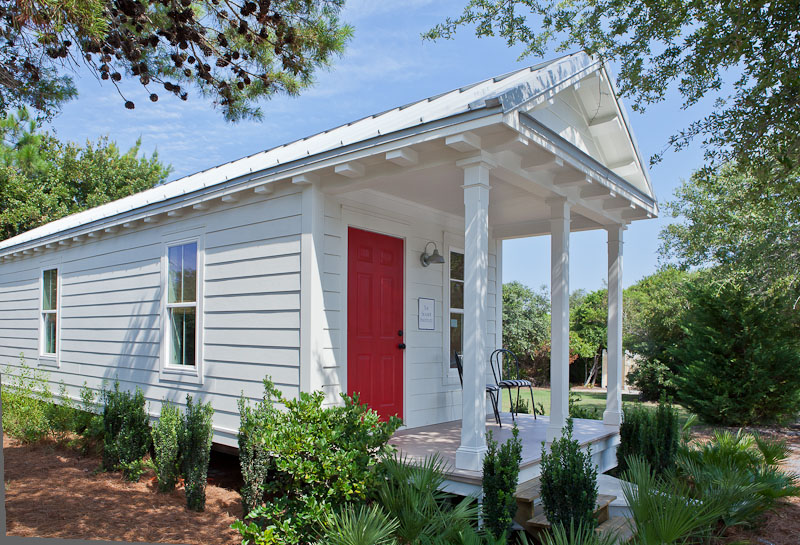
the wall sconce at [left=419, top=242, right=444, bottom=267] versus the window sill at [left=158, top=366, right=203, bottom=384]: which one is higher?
the wall sconce at [left=419, top=242, right=444, bottom=267]

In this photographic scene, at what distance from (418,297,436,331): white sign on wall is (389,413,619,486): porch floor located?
3.61 ft

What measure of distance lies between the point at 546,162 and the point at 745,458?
10.5ft

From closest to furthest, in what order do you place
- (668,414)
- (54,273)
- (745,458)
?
(745,458), (668,414), (54,273)

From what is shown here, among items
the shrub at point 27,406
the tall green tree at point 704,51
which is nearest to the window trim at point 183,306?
the shrub at point 27,406

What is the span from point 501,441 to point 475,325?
1734mm

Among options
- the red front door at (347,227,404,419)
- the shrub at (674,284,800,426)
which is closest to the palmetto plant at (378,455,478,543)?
the red front door at (347,227,404,419)

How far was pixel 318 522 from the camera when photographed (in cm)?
378

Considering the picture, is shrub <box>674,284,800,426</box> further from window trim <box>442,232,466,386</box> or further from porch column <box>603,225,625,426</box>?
window trim <box>442,232,466,386</box>

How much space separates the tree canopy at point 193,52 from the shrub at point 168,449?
9.58 ft

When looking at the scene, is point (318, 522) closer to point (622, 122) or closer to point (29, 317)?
point (622, 122)

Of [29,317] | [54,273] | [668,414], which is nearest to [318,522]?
[668,414]

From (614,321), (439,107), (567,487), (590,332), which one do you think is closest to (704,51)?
(439,107)

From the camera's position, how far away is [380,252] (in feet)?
19.5

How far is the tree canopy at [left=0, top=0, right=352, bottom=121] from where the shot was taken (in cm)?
411
